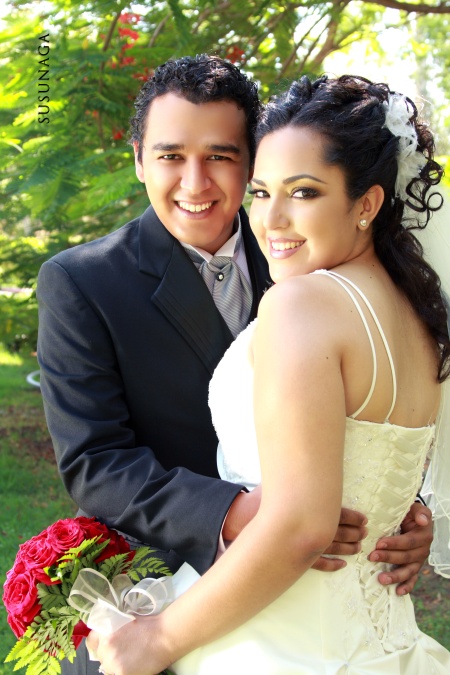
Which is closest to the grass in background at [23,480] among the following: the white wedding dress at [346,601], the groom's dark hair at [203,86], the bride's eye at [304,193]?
the white wedding dress at [346,601]

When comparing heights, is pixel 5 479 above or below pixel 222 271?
below

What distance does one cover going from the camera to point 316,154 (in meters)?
2.36

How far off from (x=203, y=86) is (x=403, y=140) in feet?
3.18

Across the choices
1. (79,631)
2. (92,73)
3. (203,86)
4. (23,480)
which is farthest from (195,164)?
(23,480)

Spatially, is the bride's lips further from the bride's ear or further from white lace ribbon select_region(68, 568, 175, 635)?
white lace ribbon select_region(68, 568, 175, 635)

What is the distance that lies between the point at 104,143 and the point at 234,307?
285 cm

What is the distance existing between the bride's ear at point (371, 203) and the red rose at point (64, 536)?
4.22 feet

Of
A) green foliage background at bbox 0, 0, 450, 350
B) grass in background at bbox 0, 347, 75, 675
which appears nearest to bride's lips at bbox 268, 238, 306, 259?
green foliage background at bbox 0, 0, 450, 350

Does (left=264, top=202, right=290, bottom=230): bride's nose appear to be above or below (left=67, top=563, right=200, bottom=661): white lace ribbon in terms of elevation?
above

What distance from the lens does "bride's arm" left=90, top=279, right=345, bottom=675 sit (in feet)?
6.61

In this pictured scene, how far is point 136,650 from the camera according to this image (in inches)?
91.4

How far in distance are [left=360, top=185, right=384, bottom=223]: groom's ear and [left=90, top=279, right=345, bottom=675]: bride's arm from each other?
419 millimetres

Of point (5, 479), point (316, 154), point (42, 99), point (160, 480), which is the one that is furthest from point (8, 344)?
point (316, 154)

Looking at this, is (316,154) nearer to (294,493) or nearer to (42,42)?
(294,493)
